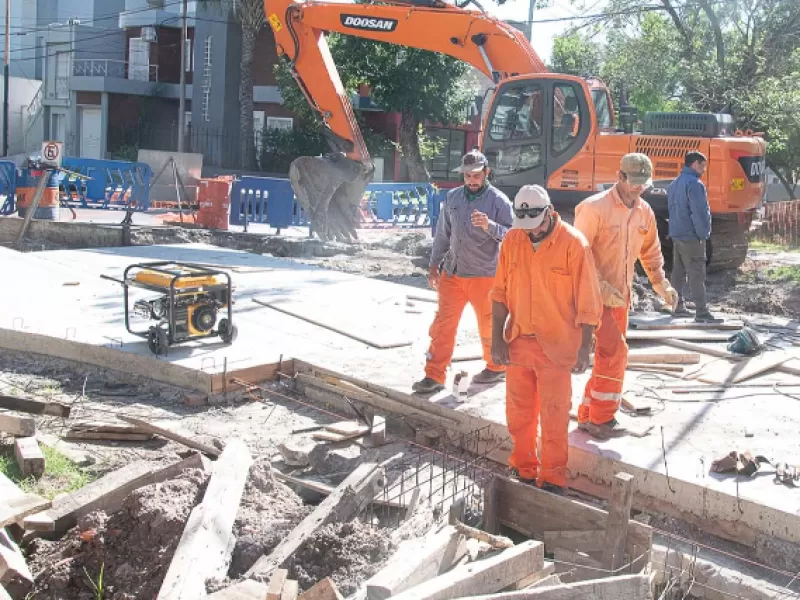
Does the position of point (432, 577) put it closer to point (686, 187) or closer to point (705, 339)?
point (705, 339)

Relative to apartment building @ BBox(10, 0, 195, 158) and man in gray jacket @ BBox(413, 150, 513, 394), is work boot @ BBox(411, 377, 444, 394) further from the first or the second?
apartment building @ BBox(10, 0, 195, 158)

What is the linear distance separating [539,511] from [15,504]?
2.96m

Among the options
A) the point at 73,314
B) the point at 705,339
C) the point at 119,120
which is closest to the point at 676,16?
the point at 705,339

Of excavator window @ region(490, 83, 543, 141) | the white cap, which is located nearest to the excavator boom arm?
excavator window @ region(490, 83, 543, 141)

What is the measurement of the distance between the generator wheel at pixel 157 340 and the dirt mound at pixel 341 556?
12.8 ft

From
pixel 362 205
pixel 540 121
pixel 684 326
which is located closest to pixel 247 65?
pixel 362 205

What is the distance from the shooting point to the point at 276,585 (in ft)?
13.6

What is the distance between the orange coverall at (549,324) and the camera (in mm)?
5773

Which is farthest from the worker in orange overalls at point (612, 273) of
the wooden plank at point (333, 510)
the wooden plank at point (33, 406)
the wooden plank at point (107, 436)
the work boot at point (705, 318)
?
the work boot at point (705, 318)

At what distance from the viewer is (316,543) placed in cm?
489

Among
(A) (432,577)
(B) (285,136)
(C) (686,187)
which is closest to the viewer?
(A) (432,577)

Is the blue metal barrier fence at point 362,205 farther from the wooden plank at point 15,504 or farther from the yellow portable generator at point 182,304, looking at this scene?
the wooden plank at point 15,504

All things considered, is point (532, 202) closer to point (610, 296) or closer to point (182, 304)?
point (610, 296)

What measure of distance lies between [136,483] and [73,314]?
4750mm
